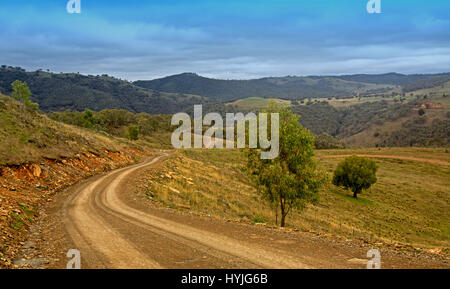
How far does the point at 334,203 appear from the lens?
41656 mm

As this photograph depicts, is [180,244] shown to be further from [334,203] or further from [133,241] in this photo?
[334,203]

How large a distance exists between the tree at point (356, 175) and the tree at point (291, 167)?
30.6 metres

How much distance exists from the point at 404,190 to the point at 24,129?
183 ft

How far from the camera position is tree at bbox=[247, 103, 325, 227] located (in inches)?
750

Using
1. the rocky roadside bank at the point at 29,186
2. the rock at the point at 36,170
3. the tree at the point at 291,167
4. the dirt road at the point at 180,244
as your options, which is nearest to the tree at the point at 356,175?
the tree at the point at 291,167

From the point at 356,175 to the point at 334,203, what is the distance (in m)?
8.50

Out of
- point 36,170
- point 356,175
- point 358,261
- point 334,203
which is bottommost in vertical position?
point 334,203

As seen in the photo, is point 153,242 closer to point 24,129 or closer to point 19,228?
point 19,228

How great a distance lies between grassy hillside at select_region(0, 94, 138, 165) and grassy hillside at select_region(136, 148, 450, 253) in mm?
8817

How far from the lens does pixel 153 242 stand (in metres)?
12.2

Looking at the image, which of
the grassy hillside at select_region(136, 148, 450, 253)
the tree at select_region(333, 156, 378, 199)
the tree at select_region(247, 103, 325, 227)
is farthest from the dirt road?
the tree at select_region(333, 156, 378, 199)

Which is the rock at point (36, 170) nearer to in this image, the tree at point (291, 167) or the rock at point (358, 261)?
the tree at point (291, 167)

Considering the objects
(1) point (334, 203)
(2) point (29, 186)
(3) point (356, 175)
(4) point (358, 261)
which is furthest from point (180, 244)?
(3) point (356, 175)
